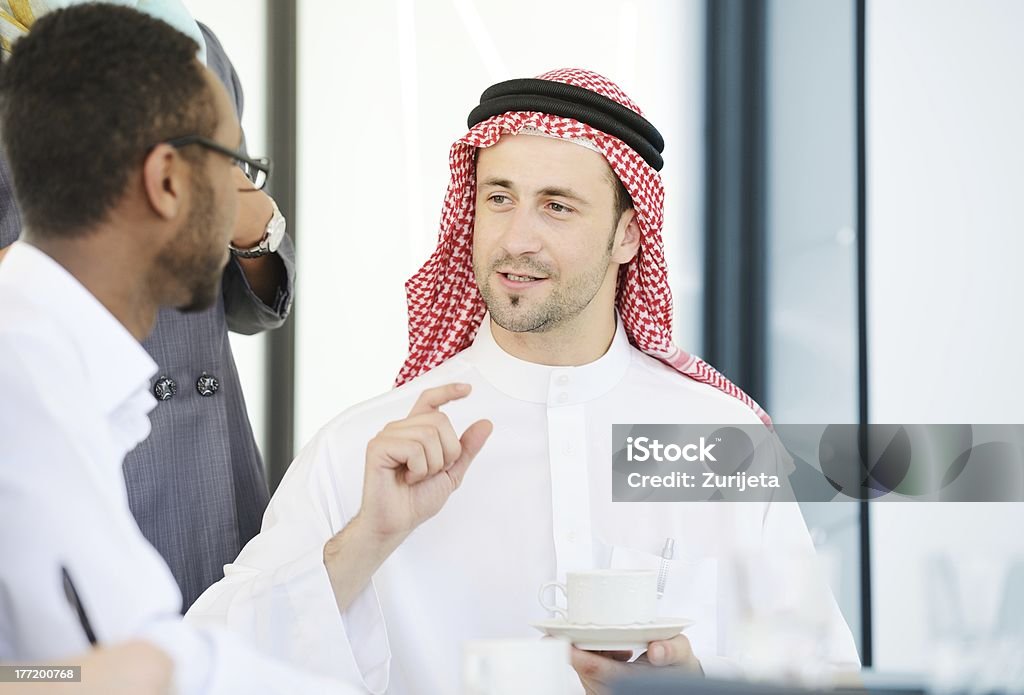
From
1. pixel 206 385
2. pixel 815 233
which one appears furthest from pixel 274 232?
pixel 815 233

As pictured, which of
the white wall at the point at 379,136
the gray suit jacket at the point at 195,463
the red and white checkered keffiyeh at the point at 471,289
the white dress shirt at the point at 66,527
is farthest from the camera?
the white wall at the point at 379,136

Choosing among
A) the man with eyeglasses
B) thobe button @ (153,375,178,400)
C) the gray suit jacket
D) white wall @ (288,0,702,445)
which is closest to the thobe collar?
the gray suit jacket

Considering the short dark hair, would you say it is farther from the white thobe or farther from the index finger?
the white thobe

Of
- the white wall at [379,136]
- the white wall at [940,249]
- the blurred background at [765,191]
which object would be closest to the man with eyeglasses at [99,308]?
the blurred background at [765,191]

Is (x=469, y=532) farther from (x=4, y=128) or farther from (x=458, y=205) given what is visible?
(x=4, y=128)

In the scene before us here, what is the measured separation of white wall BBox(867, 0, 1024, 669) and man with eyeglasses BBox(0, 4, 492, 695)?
7.01 feet

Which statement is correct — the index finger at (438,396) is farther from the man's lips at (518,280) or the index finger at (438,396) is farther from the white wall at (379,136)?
the white wall at (379,136)

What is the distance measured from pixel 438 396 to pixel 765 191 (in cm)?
195

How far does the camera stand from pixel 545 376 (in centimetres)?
205

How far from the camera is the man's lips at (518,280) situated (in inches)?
78.7

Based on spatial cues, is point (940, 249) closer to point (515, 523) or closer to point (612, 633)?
point (515, 523)

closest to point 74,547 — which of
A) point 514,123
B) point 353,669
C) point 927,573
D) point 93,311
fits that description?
point 93,311

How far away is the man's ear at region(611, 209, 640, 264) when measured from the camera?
7.04 feet

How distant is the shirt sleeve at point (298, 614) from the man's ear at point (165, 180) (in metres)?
0.68
